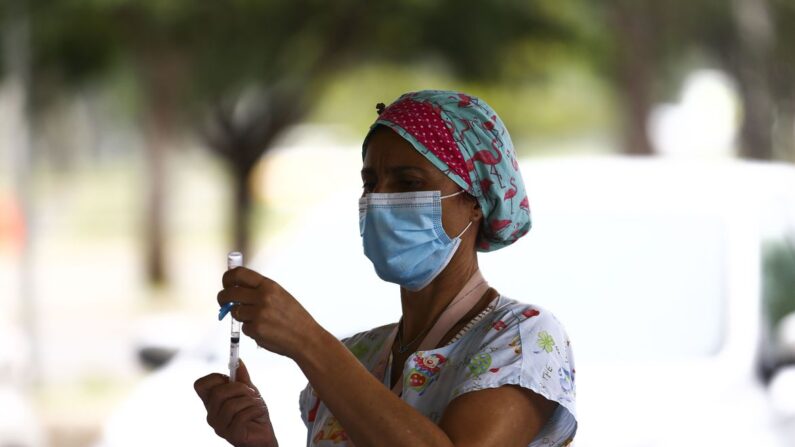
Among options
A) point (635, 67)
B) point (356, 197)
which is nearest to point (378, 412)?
point (356, 197)

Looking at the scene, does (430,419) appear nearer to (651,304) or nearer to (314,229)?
(651,304)

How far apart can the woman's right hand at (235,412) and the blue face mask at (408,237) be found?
0.31m

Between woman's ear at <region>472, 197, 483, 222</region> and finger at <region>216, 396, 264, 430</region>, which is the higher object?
woman's ear at <region>472, 197, 483, 222</region>

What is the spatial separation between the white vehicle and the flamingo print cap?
1.40 metres

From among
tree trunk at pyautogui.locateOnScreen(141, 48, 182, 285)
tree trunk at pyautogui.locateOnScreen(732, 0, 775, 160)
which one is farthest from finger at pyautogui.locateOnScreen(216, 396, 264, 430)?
tree trunk at pyautogui.locateOnScreen(141, 48, 182, 285)

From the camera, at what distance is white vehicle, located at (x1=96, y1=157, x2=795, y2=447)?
3.34 meters

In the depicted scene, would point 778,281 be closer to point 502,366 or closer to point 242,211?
point 502,366

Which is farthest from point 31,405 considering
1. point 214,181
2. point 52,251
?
point 214,181

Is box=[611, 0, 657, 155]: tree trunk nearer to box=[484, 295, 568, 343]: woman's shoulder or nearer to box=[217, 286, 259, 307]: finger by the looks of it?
box=[484, 295, 568, 343]: woman's shoulder

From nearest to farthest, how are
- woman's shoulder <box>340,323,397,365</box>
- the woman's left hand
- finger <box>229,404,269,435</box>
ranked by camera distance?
the woman's left hand
finger <box>229,404,269,435</box>
woman's shoulder <box>340,323,397,365</box>

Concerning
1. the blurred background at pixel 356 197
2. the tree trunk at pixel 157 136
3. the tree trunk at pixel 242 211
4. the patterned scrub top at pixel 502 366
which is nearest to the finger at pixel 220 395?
the patterned scrub top at pixel 502 366

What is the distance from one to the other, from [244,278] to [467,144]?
0.42 m

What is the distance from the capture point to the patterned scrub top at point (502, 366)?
5.95ft

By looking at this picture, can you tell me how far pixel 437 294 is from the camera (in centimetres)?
205
